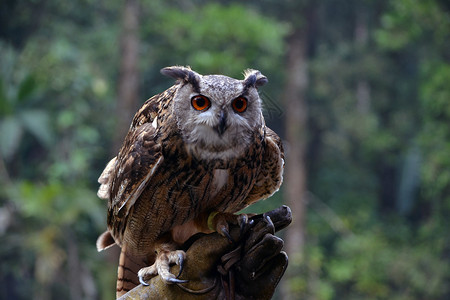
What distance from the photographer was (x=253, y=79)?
5.44 feet

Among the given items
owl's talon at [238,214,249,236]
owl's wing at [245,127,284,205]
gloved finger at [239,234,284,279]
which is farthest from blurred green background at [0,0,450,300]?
gloved finger at [239,234,284,279]

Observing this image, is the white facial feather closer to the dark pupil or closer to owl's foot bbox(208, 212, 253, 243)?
the dark pupil

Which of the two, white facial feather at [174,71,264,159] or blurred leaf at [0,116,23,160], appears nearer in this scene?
white facial feather at [174,71,264,159]

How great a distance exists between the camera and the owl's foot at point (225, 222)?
1610mm

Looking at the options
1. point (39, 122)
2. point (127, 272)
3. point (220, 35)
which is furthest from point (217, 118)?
point (39, 122)

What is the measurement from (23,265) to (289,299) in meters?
4.01

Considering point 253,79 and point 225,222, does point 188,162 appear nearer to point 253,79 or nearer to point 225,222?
point 225,222

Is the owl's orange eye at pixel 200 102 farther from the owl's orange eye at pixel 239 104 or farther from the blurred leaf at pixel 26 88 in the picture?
the blurred leaf at pixel 26 88

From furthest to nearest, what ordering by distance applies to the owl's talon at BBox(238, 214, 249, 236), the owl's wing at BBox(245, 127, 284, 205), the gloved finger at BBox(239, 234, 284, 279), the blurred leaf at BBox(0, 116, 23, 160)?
the blurred leaf at BBox(0, 116, 23, 160) → the owl's wing at BBox(245, 127, 284, 205) → the owl's talon at BBox(238, 214, 249, 236) → the gloved finger at BBox(239, 234, 284, 279)

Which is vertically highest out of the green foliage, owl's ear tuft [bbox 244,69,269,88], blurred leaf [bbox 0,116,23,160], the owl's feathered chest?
the green foliage


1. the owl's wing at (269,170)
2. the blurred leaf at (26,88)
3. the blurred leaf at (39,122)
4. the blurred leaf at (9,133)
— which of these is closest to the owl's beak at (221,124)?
the owl's wing at (269,170)

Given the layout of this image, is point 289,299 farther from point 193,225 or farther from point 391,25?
point 193,225

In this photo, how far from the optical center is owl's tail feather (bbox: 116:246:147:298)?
1.93 metres

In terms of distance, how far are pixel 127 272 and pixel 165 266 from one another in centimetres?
33
